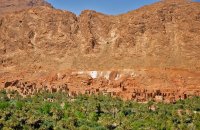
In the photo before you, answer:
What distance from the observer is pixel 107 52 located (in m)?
127

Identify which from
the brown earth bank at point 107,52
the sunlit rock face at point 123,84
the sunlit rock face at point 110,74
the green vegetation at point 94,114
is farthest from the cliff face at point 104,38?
the green vegetation at point 94,114

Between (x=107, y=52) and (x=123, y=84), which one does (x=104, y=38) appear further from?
(x=123, y=84)

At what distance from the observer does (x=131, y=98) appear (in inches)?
3939

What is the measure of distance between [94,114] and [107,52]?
51455mm

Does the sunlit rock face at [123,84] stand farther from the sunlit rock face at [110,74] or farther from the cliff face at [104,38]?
the cliff face at [104,38]

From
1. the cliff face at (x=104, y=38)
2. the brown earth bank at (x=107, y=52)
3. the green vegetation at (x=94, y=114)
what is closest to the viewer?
the green vegetation at (x=94, y=114)

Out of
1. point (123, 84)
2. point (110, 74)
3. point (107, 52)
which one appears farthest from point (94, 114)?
point (107, 52)

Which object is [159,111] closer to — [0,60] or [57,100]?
[57,100]

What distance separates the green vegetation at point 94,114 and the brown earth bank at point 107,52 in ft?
31.7

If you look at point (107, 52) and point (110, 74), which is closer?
point (110, 74)

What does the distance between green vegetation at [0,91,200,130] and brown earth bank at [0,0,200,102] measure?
9.65 metres

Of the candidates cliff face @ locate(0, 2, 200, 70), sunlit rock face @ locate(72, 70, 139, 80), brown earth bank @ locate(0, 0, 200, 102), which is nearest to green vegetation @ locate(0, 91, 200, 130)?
brown earth bank @ locate(0, 0, 200, 102)

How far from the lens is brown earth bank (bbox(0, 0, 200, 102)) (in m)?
108

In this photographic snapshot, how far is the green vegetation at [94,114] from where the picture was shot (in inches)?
2574
